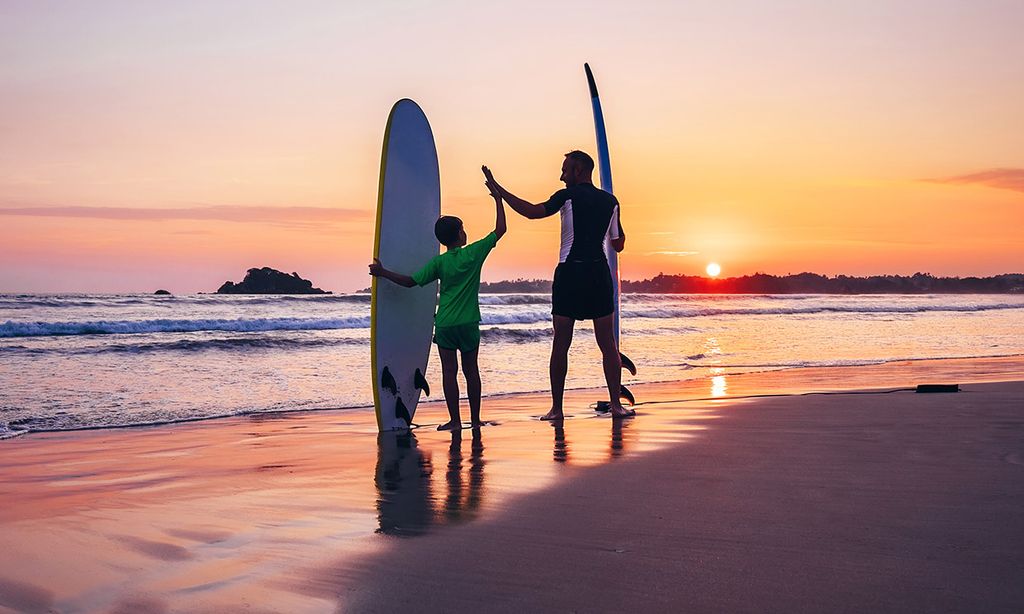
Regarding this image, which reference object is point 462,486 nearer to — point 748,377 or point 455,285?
point 455,285

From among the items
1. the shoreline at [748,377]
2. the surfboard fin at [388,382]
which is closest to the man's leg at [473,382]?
the surfboard fin at [388,382]

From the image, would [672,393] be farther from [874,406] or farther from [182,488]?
[182,488]

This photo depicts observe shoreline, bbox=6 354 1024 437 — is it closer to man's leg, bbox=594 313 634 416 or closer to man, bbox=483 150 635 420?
man's leg, bbox=594 313 634 416

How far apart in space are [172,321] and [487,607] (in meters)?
20.1

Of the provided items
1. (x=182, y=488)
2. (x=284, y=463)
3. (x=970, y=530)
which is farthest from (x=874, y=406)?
(x=182, y=488)

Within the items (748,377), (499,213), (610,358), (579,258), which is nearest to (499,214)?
(499,213)

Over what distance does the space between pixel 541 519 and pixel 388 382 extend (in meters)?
3.17

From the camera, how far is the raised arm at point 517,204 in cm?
529

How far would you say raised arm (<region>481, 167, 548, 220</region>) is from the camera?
5.29m

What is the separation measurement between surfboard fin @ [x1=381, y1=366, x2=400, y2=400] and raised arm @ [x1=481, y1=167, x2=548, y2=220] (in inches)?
55.9

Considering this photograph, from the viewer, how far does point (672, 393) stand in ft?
25.4

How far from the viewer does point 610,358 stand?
591 cm

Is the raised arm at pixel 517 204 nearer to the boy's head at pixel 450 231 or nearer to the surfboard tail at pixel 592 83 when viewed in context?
the boy's head at pixel 450 231

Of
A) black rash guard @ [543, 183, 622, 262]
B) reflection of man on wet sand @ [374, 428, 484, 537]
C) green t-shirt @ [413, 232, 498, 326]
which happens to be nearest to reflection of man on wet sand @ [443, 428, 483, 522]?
reflection of man on wet sand @ [374, 428, 484, 537]
